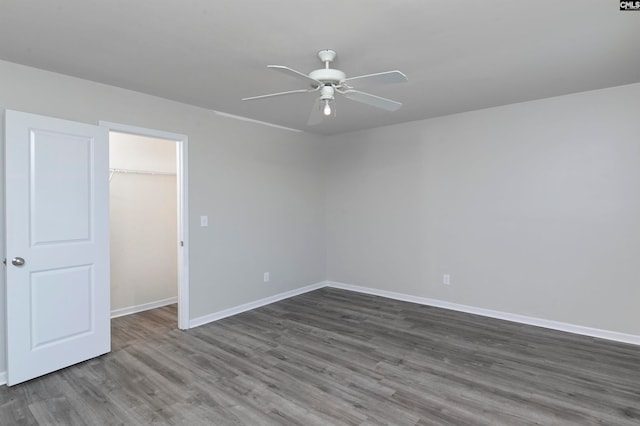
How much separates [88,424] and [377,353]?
2.20m

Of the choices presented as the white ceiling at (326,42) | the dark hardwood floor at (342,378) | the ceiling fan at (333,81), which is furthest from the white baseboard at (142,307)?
the ceiling fan at (333,81)

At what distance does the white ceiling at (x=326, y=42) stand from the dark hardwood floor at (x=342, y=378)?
2.44m

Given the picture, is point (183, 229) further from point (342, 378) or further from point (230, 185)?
point (342, 378)

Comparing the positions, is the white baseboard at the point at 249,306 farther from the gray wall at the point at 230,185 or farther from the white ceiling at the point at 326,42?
the white ceiling at the point at 326,42

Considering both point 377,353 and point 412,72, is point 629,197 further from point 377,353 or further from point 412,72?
point 377,353

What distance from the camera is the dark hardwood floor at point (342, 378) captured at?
2.21 metres

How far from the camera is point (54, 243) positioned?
2.77 m

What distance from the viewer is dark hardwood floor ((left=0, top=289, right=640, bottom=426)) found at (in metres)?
2.21

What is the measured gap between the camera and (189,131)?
12.4 ft

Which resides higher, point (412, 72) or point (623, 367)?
point (412, 72)

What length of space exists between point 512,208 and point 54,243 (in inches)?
178

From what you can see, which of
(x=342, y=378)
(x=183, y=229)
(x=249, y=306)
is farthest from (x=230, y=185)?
(x=342, y=378)

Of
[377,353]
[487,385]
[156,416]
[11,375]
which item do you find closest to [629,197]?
[487,385]

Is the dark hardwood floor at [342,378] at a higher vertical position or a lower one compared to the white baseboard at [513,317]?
lower
